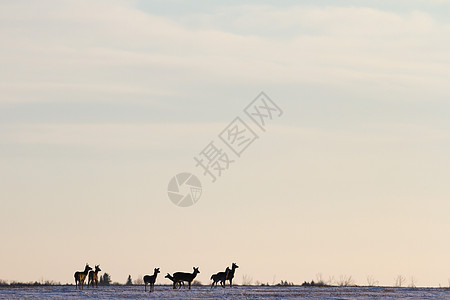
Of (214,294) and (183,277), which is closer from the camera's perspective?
(214,294)

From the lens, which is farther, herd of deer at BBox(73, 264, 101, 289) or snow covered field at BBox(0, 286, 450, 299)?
herd of deer at BBox(73, 264, 101, 289)

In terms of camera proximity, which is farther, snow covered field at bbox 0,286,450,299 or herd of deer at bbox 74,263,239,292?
herd of deer at bbox 74,263,239,292

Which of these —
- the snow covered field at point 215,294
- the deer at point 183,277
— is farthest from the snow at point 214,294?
the deer at point 183,277

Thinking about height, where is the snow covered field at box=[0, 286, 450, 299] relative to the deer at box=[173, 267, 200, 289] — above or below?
below

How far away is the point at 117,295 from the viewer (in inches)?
2179

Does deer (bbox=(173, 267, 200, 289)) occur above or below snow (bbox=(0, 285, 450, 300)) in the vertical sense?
above

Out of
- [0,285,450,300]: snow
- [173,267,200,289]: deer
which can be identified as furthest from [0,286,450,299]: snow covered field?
[173,267,200,289]: deer

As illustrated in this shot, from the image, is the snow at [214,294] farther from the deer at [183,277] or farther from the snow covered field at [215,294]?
the deer at [183,277]

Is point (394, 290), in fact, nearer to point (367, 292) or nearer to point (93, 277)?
point (367, 292)

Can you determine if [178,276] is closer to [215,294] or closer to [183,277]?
[183,277]

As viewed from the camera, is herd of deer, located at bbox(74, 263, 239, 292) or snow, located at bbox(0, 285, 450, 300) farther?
herd of deer, located at bbox(74, 263, 239, 292)

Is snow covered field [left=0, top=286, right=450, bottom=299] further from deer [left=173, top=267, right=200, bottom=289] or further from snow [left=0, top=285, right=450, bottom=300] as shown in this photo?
deer [left=173, top=267, right=200, bottom=289]

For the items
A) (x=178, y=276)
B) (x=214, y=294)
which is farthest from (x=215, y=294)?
(x=178, y=276)

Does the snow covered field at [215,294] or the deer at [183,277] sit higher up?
the deer at [183,277]
